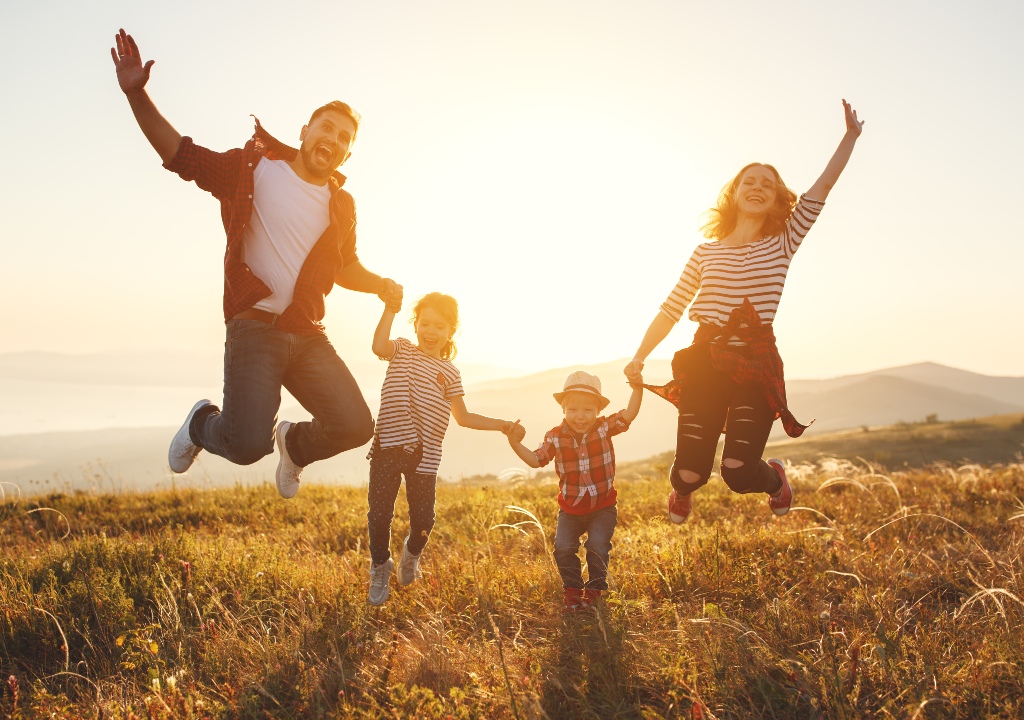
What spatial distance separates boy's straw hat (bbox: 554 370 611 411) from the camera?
201 inches

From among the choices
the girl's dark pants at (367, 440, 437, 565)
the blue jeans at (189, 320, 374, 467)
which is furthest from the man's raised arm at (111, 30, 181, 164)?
the girl's dark pants at (367, 440, 437, 565)

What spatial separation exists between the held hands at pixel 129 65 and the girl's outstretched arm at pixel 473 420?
321 cm

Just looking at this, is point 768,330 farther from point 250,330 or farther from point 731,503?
point 731,503

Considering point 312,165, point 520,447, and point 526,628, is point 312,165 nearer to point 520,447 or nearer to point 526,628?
point 520,447

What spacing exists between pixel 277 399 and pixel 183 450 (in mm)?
1046

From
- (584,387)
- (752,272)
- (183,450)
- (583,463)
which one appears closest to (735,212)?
(752,272)

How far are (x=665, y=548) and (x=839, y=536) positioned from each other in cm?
159

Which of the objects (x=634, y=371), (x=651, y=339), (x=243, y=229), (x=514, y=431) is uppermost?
(x=243, y=229)

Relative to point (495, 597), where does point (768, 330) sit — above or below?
above

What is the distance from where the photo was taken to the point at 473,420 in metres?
5.43

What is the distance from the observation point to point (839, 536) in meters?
5.78

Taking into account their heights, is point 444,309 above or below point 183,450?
above

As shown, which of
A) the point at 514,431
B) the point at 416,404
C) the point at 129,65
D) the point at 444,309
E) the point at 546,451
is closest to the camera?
the point at 129,65

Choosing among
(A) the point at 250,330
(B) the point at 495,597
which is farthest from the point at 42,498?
(B) the point at 495,597
